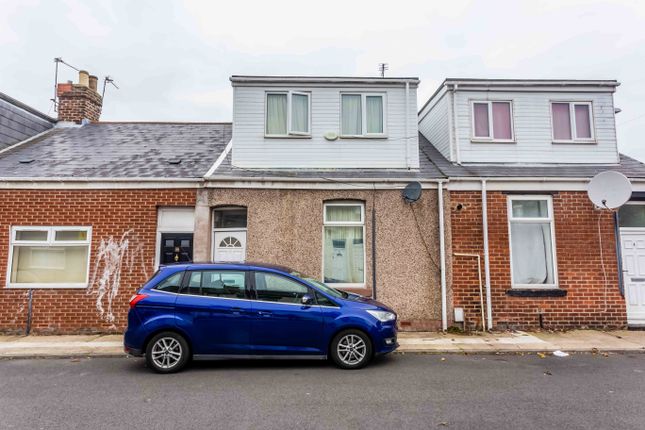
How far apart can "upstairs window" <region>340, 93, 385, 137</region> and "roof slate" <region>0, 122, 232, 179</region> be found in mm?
3580

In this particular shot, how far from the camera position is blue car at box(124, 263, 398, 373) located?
6273 millimetres

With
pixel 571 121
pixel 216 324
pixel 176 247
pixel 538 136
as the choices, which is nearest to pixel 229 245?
pixel 176 247

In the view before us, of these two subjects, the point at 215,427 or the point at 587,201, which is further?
the point at 587,201

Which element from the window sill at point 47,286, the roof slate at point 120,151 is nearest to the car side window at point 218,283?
the roof slate at point 120,151

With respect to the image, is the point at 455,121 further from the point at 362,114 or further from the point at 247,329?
the point at 247,329

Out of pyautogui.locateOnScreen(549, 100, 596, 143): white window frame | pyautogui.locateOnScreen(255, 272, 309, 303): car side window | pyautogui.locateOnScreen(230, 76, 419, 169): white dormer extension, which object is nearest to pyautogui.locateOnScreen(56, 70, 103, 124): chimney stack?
pyautogui.locateOnScreen(230, 76, 419, 169): white dormer extension

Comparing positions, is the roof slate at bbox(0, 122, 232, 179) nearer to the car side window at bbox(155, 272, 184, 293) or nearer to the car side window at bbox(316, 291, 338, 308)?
the car side window at bbox(155, 272, 184, 293)

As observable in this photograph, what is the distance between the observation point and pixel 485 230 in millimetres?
9328

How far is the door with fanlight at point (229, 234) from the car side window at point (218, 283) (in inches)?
113

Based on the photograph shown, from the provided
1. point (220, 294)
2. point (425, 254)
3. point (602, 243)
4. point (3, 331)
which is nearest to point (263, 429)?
point (220, 294)

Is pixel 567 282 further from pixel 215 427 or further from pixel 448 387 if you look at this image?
pixel 215 427

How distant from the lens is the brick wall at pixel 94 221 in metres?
9.06

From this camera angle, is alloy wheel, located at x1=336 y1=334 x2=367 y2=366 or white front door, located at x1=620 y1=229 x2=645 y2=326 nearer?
alloy wheel, located at x1=336 y1=334 x2=367 y2=366

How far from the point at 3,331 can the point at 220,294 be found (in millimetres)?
6023
